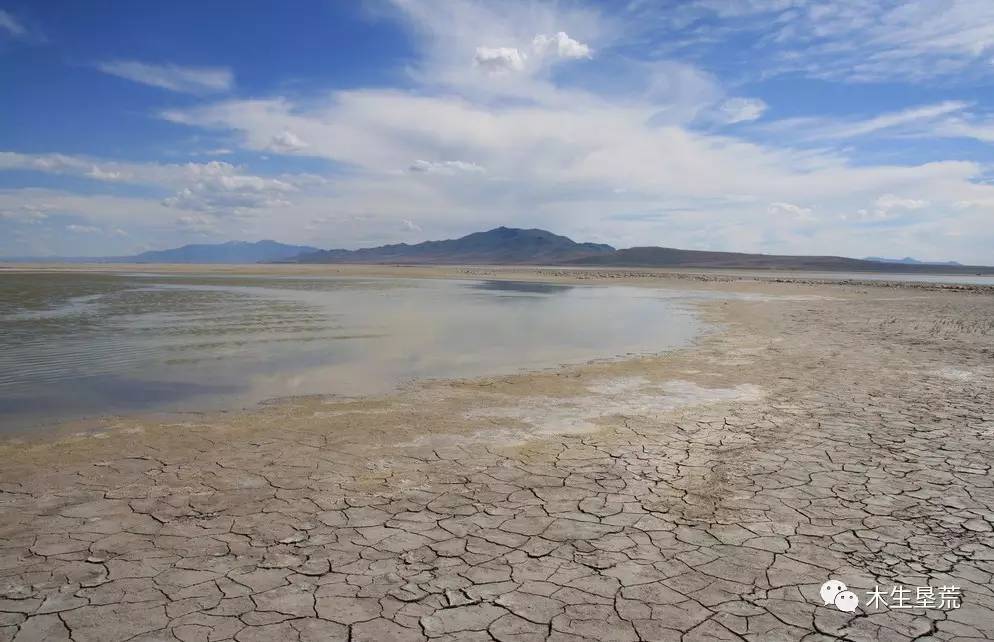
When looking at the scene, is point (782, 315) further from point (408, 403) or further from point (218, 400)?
point (218, 400)

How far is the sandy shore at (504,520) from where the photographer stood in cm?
302

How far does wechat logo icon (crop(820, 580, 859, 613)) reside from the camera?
313cm

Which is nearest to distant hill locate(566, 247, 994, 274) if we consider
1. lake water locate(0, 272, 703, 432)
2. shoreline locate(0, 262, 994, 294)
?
shoreline locate(0, 262, 994, 294)

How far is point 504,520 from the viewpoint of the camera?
4.14 metres

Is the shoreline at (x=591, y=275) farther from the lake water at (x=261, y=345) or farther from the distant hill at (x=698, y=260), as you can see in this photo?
the distant hill at (x=698, y=260)

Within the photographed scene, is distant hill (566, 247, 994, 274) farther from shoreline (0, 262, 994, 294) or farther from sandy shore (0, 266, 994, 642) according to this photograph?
sandy shore (0, 266, 994, 642)

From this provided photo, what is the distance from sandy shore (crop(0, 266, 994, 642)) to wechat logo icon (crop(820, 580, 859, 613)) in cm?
6

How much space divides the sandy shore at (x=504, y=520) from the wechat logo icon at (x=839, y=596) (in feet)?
0.18

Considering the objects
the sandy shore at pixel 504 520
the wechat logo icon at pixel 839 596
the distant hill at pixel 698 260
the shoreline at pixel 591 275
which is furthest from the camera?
the distant hill at pixel 698 260

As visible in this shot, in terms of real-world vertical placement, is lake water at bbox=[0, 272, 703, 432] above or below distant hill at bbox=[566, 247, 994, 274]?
below

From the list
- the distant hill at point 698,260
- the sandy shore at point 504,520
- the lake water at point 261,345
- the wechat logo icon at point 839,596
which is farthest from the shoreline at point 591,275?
the distant hill at point 698,260

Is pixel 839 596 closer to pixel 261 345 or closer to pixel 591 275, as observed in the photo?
pixel 261 345

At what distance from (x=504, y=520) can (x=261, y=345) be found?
923 cm

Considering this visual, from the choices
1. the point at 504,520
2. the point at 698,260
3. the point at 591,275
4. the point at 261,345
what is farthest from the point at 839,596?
the point at 698,260
